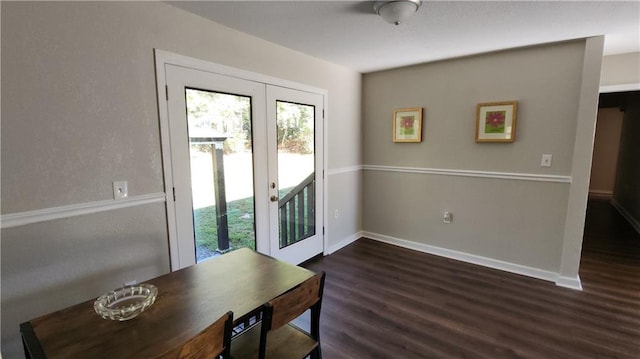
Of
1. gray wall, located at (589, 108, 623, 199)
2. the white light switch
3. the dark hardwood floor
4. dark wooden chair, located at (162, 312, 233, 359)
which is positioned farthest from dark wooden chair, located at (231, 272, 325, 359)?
gray wall, located at (589, 108, 623, 199)

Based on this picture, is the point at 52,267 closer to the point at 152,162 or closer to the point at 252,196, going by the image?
the point at 152,162

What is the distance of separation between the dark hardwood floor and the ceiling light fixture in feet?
7.39

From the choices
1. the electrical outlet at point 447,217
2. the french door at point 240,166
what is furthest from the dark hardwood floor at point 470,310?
the french door at point 240,166

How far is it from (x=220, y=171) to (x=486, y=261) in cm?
305

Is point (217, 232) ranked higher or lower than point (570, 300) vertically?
higher

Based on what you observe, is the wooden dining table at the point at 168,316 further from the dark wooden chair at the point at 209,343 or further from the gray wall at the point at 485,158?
the gray wall at the point at 485,158

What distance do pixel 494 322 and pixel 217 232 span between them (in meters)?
2.36

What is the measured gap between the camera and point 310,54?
3.08 metres

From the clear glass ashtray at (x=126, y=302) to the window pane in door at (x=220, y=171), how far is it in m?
0.92

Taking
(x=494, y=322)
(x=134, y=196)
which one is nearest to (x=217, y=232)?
(x=134, y=196)

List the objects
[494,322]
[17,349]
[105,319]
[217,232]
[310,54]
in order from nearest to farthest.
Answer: [105,319]
[17,349]
[494,322]
[217,232]
[310,54]

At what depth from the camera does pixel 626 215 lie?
5.13 m

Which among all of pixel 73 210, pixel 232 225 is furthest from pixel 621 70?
pixel 73 210

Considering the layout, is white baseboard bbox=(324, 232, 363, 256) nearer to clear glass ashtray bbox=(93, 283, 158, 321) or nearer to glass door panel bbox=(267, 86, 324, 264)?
glass door panel bbox=(267, 86, 324, 264)
